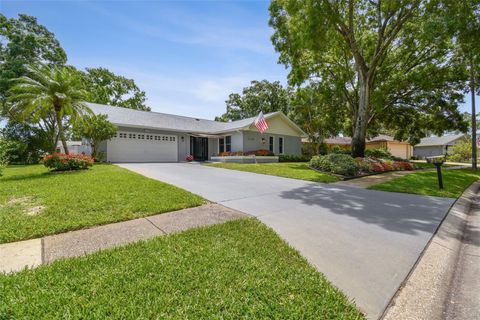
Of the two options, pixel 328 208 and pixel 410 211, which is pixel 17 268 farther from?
pixel 410 211

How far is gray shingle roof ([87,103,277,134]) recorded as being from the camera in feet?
57.6

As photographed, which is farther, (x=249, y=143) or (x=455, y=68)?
(x=249, y=143)

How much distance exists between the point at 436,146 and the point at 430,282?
52.7 metres

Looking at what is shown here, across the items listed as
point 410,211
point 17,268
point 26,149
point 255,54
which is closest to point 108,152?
point 26,149

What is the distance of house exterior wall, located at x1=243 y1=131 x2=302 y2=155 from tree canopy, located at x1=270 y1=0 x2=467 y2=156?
19.3 feet

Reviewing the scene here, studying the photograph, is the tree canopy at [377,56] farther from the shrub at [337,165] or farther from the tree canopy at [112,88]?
the tree canopy at [112,88]

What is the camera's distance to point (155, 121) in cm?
1948

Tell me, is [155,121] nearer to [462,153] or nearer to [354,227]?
[354,227]

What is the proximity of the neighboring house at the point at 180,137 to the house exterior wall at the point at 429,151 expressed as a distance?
34821 millimetres

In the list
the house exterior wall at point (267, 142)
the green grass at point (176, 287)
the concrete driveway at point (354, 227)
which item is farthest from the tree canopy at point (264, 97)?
the green grass at point (176, 287)

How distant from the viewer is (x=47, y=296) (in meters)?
2.00

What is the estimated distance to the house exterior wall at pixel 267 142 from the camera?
19.5 meters

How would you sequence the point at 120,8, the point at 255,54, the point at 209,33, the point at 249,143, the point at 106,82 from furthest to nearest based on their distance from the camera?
the point at 106,82 → the point at 249,143 → the point at 255,54 → the point at 209,33 → the point at 120,8

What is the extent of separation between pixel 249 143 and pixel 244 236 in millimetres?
16408
